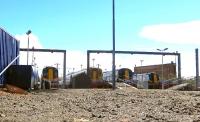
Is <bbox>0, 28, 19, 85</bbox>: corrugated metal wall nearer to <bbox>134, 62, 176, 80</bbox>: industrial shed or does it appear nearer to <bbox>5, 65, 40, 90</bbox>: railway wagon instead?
<bbox>5, 65, 40, 90</bbox>: railway wagon

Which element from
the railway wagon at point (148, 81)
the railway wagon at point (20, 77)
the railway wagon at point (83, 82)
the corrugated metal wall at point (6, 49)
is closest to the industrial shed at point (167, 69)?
the railway wagon at point (148, 81)

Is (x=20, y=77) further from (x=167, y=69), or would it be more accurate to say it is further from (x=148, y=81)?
(x=167, y=69)

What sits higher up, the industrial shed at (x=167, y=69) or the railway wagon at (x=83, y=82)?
the industrial shed at (x=167, y=69)

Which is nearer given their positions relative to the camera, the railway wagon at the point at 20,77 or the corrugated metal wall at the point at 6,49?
the corrugated metal wall at the point at 6,49

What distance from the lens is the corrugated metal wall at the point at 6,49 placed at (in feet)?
87.2

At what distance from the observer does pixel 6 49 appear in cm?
2812

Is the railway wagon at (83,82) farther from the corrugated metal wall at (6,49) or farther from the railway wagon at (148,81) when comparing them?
the corrugated metal wall at (6,49)

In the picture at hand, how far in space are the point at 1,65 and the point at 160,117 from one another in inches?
614

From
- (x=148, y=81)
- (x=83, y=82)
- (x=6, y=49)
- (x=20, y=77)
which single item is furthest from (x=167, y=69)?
(x=20, y=77)

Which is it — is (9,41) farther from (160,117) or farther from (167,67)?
(167,67)

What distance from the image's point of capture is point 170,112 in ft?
45.5

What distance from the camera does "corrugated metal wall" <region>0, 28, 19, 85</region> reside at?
87.2ft

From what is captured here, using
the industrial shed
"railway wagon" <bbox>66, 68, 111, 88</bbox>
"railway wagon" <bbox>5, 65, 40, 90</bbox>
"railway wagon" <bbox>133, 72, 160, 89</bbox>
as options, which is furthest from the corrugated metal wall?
the industrial shed

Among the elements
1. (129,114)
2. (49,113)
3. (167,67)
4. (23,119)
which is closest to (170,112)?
(129,114)
